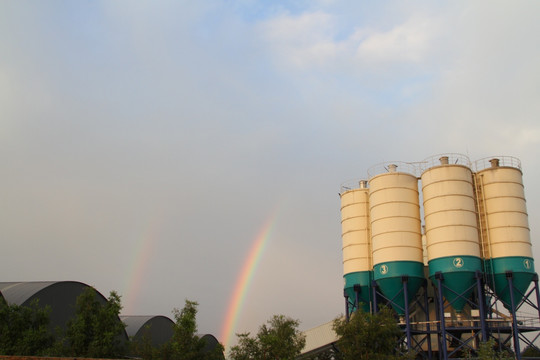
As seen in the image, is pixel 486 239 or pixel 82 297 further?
pixel 486 239

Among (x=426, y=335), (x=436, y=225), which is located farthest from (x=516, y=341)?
(x=436, y=225)

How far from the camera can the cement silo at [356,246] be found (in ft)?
165

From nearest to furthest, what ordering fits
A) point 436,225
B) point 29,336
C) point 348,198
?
point 29,336, point 436,225, point 348,198

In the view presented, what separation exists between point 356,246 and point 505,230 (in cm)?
1350

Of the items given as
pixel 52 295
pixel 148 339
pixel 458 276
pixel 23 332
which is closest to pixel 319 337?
pixel 458 276

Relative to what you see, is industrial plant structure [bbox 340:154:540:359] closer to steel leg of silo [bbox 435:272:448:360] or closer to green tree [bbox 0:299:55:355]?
steel leg of silo [bbox 435:272:448:360]

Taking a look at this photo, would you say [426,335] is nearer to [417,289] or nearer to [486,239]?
[417,289]

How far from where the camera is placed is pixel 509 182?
153 ft

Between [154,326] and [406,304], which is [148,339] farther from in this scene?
[154,326]

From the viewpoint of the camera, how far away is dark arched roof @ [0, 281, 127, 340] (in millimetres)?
38562

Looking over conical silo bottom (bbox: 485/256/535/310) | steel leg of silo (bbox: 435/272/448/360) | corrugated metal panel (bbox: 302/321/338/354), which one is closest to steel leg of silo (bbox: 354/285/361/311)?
corrugated metal panel (bbox: 302/321/338/354)

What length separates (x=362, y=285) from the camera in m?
50.3

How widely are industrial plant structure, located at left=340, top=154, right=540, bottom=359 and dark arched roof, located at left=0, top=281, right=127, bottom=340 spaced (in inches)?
966

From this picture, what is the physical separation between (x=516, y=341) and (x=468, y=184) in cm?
1330
